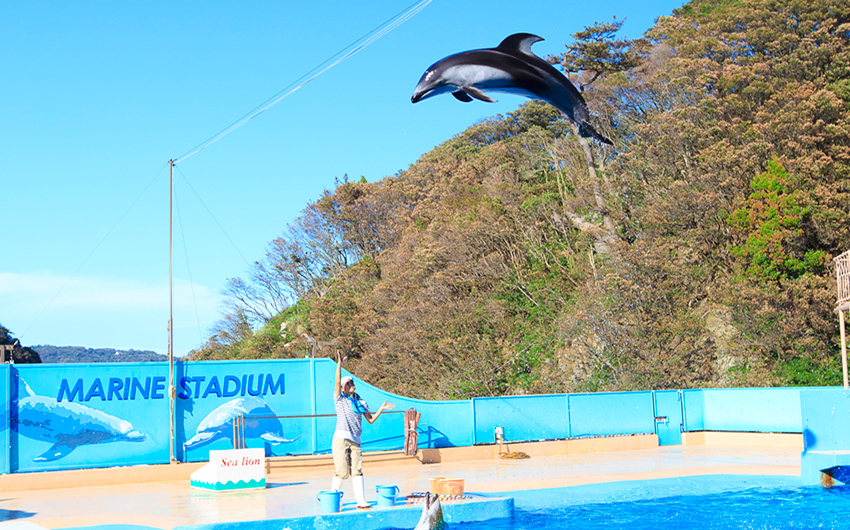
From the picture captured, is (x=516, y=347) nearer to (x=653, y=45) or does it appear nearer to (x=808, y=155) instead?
(x=808, y=155)

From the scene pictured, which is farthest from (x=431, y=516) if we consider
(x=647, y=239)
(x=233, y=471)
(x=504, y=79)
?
(x=647, y=239)

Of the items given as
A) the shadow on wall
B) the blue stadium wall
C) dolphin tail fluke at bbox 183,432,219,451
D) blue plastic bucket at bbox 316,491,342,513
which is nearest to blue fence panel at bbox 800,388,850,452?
the blue stadium wall

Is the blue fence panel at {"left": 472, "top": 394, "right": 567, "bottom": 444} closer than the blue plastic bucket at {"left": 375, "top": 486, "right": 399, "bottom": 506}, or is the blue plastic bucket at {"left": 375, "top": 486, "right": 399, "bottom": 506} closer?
the blue plastic bucket at {"left": 375, "top": 486, "right": 399, "bottom": 506}

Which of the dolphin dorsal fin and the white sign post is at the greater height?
the dolphin dorsal fin

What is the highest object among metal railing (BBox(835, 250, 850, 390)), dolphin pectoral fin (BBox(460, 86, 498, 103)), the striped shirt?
dolphin pectoral fin (BBox(460, 86, 498, 103))

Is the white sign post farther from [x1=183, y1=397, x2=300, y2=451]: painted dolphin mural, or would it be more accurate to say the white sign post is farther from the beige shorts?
the beige shorts

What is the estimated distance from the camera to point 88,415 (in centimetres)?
1145

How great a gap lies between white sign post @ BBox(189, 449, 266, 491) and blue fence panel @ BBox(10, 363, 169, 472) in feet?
6.20

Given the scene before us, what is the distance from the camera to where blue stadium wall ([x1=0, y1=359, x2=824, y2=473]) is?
11.2 meters

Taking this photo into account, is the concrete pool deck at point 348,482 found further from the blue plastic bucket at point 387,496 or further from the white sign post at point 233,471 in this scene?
the blue plastic bucket at point 387,496

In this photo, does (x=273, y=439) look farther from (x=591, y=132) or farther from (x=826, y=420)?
(x=826, y=420)

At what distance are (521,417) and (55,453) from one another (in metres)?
8.13

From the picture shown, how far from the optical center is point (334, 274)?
1768 inches

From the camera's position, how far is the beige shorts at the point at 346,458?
8516mm
